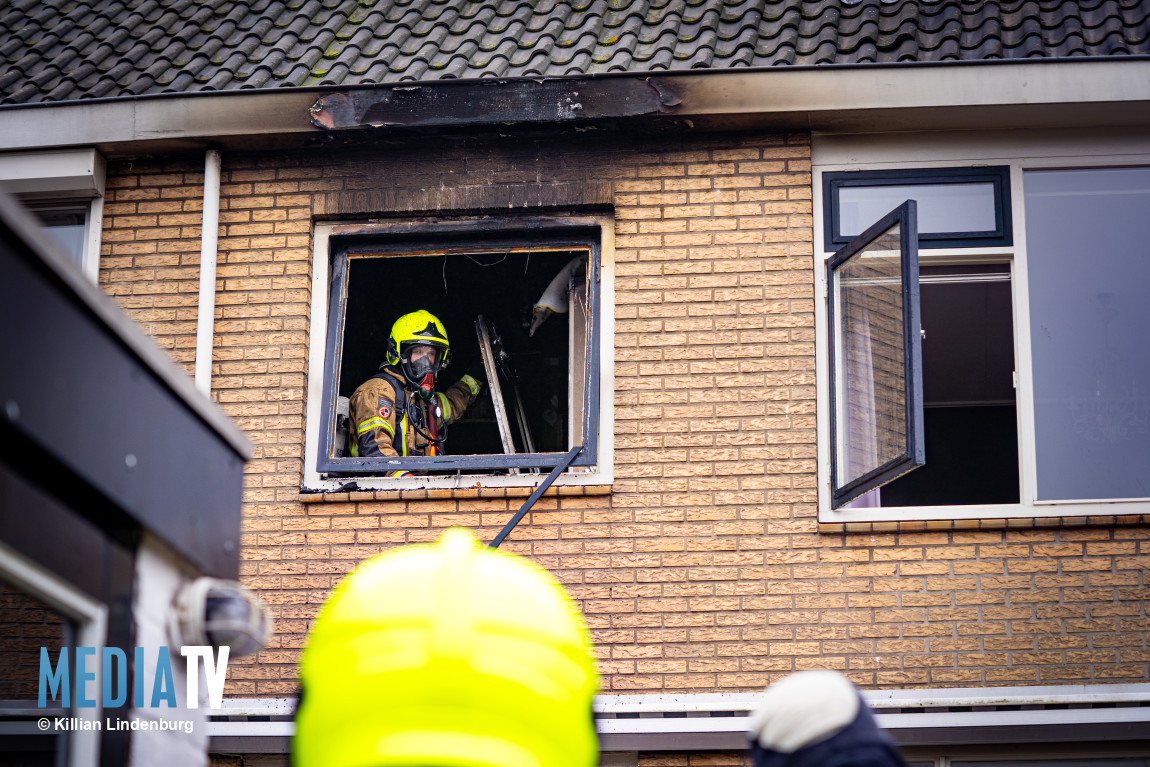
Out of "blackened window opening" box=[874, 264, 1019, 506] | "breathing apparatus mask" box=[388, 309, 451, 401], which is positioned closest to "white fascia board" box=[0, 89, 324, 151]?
"breathing apparatus mask" box=[388, 309, 451, 401]

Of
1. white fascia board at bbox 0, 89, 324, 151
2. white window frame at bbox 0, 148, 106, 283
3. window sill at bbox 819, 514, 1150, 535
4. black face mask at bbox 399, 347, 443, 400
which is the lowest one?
window sill at bbox 819, 514, 1150, 535

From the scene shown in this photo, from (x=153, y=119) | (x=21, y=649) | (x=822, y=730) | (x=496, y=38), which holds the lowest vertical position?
(x=21, y=649)

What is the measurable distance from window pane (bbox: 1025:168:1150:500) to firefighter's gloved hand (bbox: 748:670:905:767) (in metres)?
5.36

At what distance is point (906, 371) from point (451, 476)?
2.45m

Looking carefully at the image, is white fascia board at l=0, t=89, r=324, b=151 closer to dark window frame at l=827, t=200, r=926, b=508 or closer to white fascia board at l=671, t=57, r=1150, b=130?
white fascia board at l=671, t=57, r=1150, b=130

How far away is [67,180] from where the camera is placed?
25.0 ft

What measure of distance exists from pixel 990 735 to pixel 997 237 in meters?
2.58

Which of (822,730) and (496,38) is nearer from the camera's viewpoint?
(822,730)

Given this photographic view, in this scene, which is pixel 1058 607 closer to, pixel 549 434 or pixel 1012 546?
pixel 1012 546

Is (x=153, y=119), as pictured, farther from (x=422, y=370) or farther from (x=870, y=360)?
(x=870, y=360)

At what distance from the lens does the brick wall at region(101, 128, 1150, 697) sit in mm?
6773

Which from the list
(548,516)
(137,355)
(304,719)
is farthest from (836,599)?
(304,719)

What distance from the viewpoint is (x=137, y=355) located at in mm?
2658

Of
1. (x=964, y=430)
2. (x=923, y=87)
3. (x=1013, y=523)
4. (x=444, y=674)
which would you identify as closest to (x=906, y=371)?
(x=1013, y=523)
